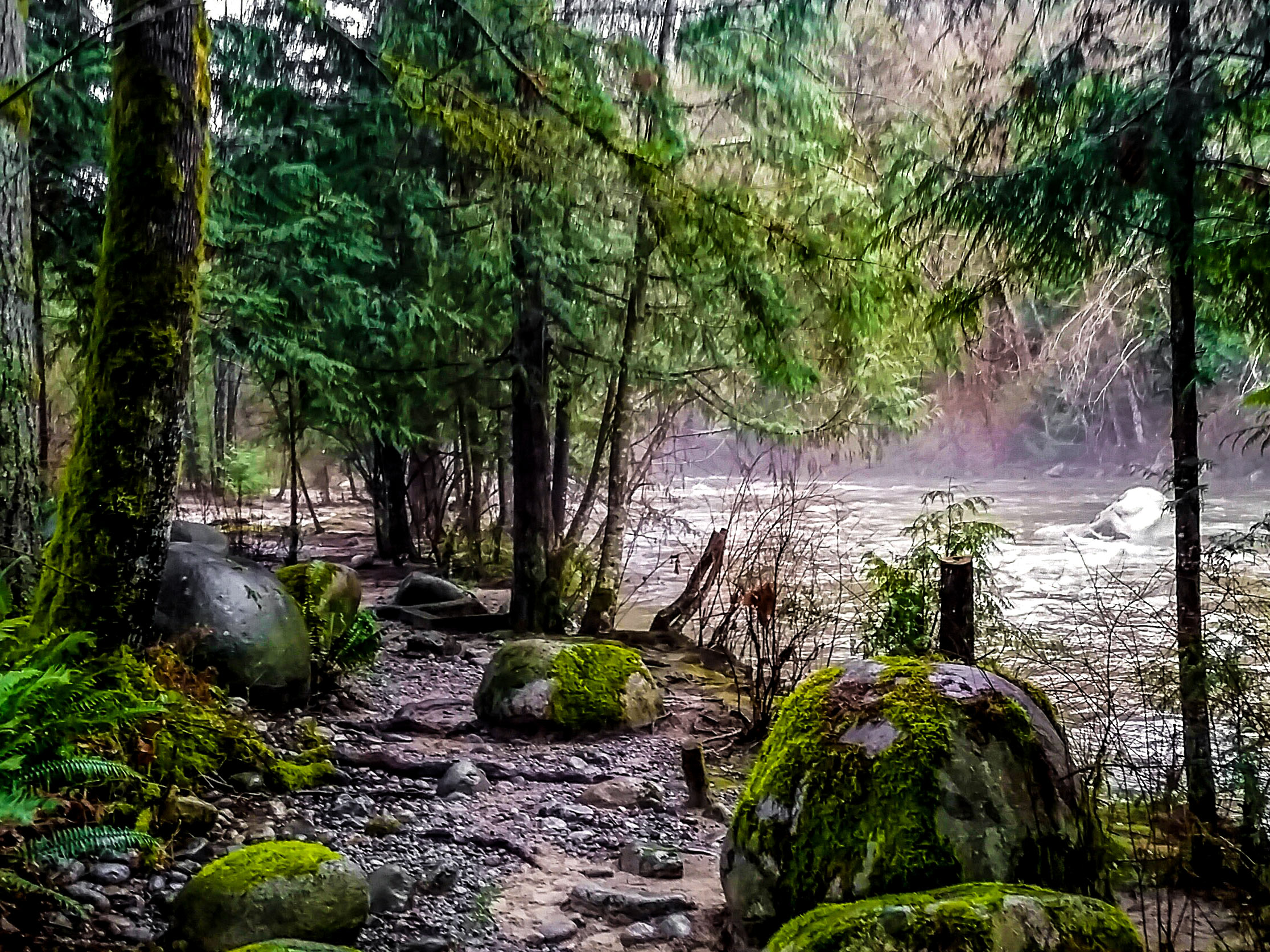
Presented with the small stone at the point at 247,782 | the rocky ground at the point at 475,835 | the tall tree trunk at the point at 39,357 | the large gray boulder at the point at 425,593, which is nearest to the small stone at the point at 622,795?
the rocky ground at the point at 475,835

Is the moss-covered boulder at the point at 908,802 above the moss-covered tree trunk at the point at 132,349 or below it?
below

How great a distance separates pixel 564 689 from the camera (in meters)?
6.28

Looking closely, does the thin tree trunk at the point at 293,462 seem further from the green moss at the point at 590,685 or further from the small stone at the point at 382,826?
the small stone at the point at 382,826

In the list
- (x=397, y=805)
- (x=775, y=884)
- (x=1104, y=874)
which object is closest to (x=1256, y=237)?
(x=1104, y=874)

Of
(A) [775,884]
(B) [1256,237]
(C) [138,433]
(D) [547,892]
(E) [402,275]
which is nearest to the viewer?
(A) [775,884]

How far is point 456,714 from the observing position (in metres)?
6.70

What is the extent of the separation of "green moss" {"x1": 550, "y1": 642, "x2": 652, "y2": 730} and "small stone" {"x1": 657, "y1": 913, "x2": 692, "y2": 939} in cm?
257

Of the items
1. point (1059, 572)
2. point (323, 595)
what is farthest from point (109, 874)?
point (1059, 572)

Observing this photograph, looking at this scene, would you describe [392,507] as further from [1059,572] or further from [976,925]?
[976,925]

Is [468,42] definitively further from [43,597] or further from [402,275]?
[43,597]

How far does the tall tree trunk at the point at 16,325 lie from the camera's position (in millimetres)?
5434

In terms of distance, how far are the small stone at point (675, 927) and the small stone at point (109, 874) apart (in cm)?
210

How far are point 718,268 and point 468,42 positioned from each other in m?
2.84

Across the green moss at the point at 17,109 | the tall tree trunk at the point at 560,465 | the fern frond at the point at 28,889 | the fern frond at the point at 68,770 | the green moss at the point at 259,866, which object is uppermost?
the green moss at the point at 17,109
